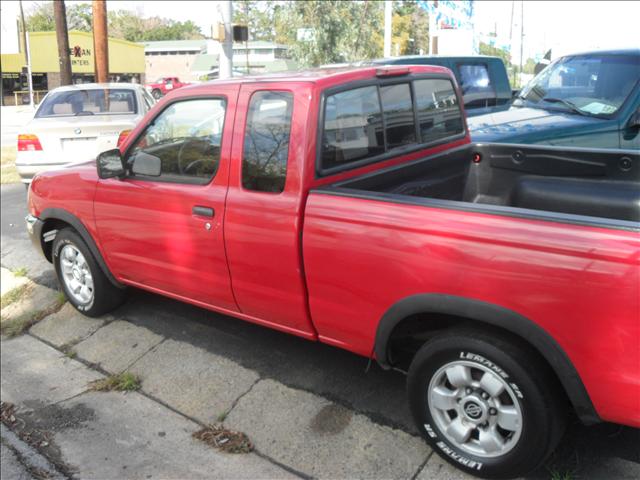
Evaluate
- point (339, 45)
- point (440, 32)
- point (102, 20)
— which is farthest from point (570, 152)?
point (339, 45)

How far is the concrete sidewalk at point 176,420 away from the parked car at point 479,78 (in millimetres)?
5912

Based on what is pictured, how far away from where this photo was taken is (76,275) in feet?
16.1

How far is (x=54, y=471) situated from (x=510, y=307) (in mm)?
2555

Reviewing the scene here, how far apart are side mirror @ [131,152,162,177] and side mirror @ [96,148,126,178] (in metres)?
0.12

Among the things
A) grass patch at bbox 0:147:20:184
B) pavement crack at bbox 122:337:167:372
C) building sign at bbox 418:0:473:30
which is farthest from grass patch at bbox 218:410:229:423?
building sign at bbox 418:0:473:30

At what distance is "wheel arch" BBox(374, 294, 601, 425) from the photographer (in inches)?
92.9

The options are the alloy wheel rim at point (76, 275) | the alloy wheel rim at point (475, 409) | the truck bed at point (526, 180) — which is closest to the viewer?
the alloy wheel rim at point (475, 409)

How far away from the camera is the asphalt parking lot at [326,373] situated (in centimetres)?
283

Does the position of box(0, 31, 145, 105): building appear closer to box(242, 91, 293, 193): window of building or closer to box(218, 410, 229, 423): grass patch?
box(242, 91, 293, 193): window of building

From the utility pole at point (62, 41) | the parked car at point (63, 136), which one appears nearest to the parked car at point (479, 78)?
the parked car at point (63, 136)

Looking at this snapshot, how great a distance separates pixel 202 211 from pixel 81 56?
34.9 ft

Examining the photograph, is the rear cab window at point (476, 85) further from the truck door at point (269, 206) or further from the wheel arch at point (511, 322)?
the wheel arch at point (511, 322)

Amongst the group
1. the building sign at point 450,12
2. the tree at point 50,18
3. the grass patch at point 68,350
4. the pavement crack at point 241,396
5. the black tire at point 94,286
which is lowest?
the grass patch at point 68,350

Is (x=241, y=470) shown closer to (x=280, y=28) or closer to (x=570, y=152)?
(x=570, y=152)
